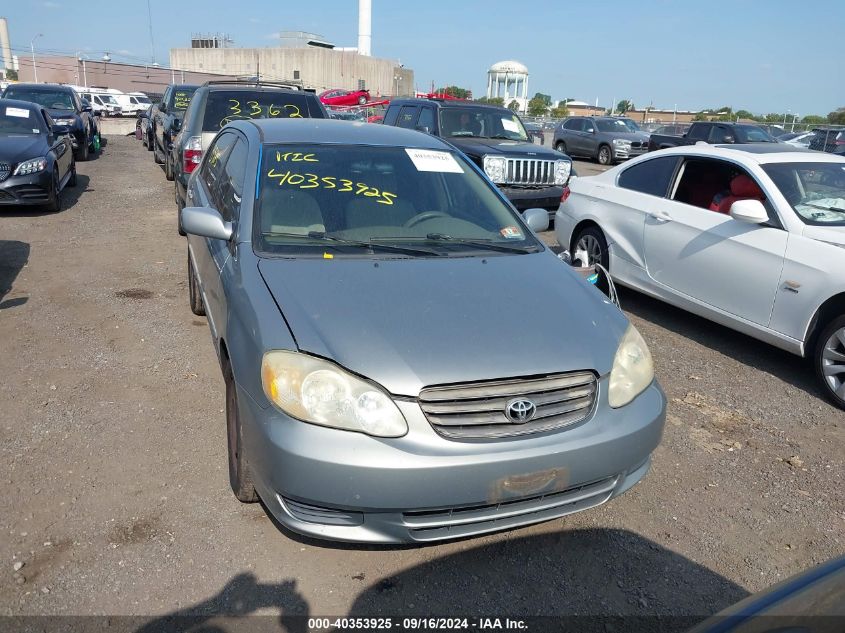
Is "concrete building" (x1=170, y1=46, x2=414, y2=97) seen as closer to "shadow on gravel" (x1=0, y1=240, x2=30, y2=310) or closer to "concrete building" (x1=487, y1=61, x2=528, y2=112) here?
"concrete building" (x1=487, y1=61, x2=528, y2=112)

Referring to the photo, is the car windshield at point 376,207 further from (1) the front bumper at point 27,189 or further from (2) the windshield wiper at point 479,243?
(1) the front bumper at point 27,189

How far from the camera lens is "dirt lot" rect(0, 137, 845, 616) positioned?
2775 mm

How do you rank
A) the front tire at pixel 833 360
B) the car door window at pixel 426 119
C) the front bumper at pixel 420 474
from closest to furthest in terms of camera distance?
1. the front bumper at pixel 420 474
2. the front tire at pixel 833 360
3. the car door window at pixel 426 119

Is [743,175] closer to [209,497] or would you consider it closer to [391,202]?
[391,202]

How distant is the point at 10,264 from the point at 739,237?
23.2ft

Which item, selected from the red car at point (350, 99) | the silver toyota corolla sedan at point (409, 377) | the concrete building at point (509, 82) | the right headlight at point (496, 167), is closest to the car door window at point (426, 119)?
the right headlight at point (496, 167)

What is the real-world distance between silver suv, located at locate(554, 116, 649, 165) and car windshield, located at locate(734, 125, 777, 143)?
3.20 metres

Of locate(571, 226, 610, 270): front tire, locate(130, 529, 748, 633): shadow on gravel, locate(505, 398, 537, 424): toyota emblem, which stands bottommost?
locate(130, 529, 748, 633): shadow on gravel

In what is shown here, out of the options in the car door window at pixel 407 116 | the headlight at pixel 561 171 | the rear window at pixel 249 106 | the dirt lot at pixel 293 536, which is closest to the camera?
the dirt lot at pixel 293 536

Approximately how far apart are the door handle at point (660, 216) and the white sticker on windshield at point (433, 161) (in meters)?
2.35

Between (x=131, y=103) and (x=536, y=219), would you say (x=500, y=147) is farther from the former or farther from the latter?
(x=131, y=103)

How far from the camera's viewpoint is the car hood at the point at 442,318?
268cm

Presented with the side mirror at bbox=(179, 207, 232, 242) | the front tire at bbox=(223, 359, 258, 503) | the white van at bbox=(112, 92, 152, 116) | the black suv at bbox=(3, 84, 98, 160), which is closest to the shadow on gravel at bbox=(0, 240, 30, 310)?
the side mirror at bbox=(179, 207, 232, 242)

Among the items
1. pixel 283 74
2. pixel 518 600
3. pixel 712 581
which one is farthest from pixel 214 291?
pixel 283 74
